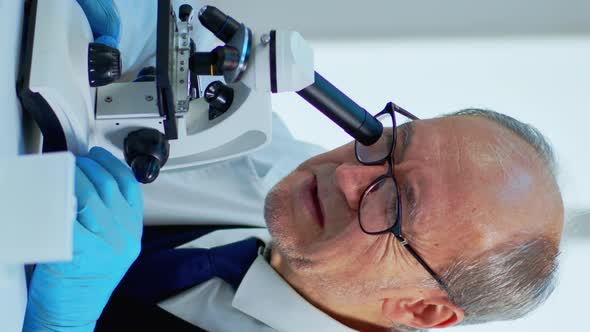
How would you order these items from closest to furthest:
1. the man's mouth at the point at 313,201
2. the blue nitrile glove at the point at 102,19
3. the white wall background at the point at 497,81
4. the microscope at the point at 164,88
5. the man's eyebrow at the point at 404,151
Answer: the microscope at the point at 164,88
the blue nitrile glove at the point at 102,19
the man's eyebrow at the point at 404,151
the man's mouth at the point at 313,201
the white wall background at the point at 497,81

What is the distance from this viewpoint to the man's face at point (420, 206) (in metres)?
1.05

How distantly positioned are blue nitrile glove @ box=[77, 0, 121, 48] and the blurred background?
0.85m

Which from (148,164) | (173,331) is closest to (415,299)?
(173,331)

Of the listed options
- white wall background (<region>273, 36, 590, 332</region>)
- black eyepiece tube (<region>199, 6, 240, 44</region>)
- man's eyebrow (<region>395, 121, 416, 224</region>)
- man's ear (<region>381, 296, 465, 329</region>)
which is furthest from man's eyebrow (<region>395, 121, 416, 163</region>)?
white wall background (<region>273, 36, 590, 332</region>)

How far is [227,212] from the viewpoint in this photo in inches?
57.6

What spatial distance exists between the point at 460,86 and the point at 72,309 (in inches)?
52.5

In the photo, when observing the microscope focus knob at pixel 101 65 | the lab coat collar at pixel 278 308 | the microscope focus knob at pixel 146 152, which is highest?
the microscope focus knob at pixel 101 65

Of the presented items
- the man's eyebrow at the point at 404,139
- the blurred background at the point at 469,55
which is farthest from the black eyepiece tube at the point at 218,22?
the blurred background at the point at 469,55

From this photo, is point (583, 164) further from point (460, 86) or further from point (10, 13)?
point (10, 13)

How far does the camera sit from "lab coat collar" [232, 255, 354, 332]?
1239 millimetres

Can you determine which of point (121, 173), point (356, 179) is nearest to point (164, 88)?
point (121, 173)

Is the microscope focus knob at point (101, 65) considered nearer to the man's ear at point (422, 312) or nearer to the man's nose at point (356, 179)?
the man's nose at point (356, 179)

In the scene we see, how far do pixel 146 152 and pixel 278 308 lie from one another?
1.74 feet

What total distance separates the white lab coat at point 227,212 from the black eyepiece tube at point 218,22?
219 millimetres
